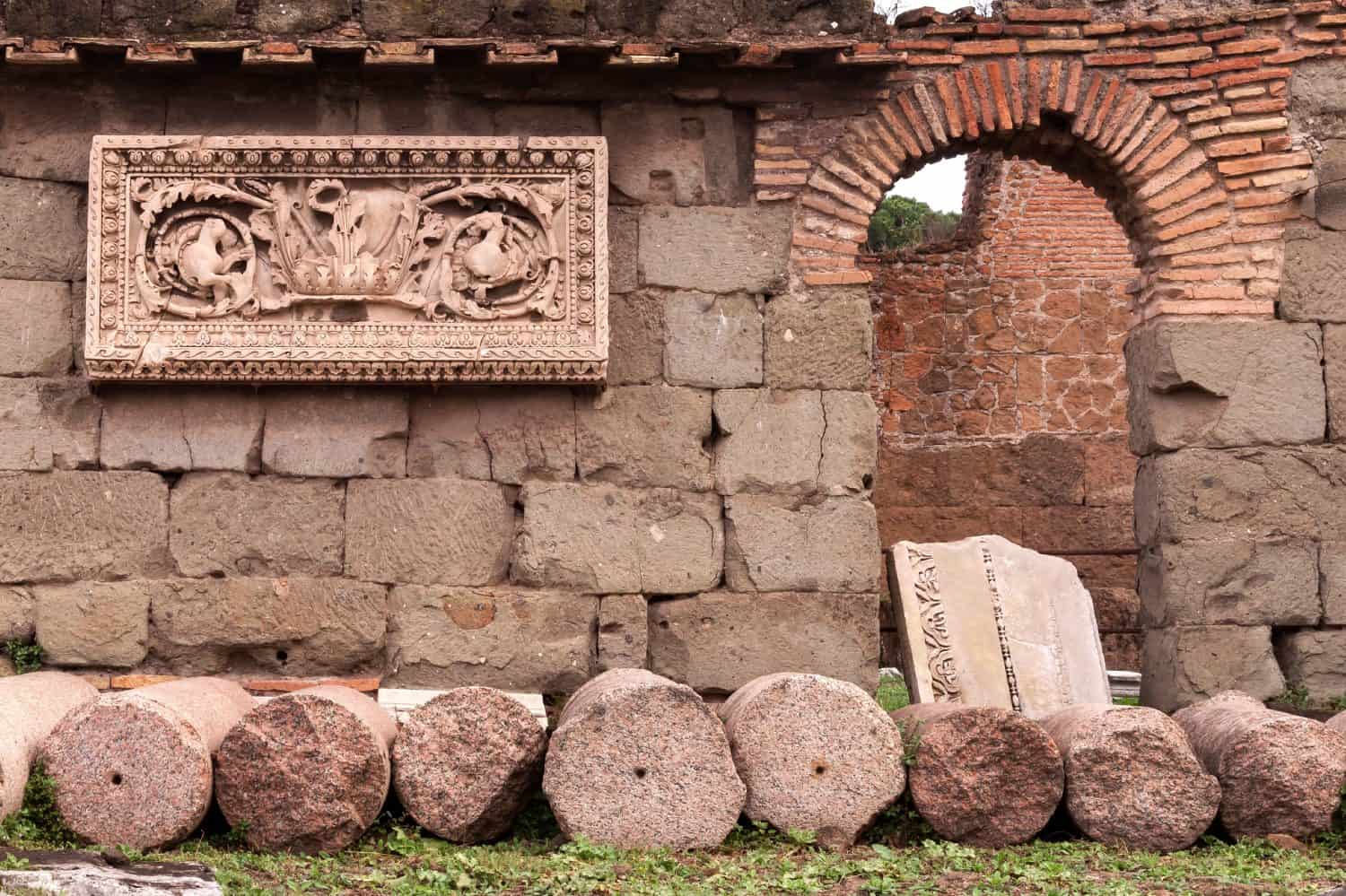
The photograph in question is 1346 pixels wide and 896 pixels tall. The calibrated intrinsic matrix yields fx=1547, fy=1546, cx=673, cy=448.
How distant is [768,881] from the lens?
4996 mm

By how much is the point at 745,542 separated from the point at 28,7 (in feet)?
13.4

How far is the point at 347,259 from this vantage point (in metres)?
7.11

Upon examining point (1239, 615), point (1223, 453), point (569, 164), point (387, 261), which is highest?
point (569, 164)

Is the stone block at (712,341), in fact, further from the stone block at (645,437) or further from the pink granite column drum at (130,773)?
the pink granite column drum at (130,773)

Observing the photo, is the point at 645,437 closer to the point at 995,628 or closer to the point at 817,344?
the point at 817,344

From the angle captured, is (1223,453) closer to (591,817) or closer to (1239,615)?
(1239,615)

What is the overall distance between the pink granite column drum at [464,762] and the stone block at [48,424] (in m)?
2.55

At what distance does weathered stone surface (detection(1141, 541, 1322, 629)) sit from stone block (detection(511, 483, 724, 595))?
2.18 m

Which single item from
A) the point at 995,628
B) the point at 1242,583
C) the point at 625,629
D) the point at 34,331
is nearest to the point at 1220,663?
the point at 1242,583

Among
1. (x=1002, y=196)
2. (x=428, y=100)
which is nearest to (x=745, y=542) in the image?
(x=428, y=100)

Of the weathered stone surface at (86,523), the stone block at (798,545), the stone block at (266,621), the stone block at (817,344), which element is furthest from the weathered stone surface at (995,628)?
the weathered stone surface at (86,523)

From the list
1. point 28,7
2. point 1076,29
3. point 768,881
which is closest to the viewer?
point 768,881

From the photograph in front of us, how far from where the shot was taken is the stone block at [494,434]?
713 cm

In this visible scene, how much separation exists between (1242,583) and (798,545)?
6.98ft
